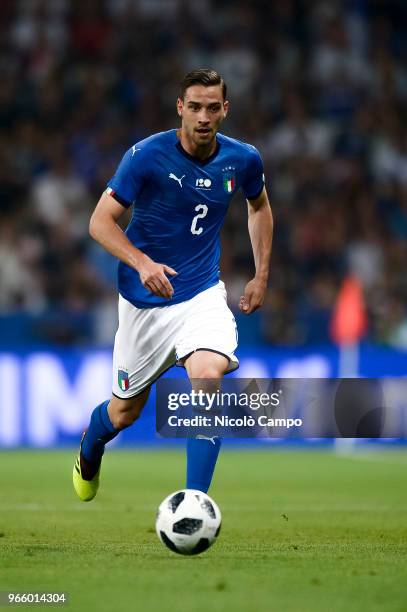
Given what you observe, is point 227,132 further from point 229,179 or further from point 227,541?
point 227,541

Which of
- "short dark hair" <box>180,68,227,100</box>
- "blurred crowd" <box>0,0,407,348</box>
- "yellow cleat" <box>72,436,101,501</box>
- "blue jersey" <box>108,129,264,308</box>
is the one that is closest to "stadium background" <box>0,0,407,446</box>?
"blurred crowd" <box>0,0,407,348</box>

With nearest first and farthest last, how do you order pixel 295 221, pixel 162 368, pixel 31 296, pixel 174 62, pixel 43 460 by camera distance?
pixel 162 368 < pixel 43 460 < pixel 31 296 < pixel 295 221 < pixel 174 62

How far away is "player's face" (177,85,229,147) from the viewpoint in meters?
6.30

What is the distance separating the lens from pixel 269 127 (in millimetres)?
16891

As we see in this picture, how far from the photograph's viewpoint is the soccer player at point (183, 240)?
20.6 ft

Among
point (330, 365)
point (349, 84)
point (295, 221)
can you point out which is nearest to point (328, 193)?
point (295, 221)

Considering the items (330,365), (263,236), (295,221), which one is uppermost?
(263,236)

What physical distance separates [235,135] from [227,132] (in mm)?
107

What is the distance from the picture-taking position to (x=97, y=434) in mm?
7223

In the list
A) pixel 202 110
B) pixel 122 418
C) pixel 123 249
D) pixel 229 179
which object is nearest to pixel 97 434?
pixel 122 418

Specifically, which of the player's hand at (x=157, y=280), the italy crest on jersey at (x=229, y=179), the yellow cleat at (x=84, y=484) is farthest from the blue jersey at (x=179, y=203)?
the yellow cleat at (x=84, y=484)

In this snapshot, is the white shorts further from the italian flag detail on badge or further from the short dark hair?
the short dark hair

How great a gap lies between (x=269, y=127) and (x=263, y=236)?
1007 centimetres

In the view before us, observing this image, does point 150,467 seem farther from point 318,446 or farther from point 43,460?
point 318,446
